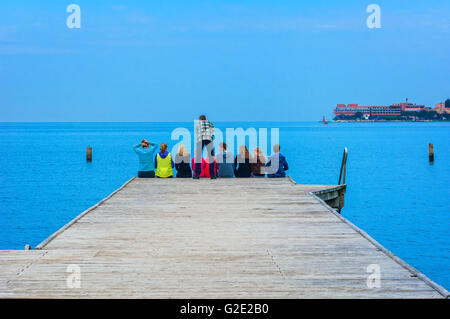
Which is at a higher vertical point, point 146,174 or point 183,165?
point 183,165

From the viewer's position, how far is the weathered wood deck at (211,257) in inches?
204

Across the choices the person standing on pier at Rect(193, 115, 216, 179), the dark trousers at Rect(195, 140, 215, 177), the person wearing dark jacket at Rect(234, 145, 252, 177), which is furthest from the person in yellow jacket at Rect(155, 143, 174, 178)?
the person wearing dark jacket at Rect(234, 145, 252, 177)

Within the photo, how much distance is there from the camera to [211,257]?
21.0ft

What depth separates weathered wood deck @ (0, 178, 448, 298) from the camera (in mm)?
5180

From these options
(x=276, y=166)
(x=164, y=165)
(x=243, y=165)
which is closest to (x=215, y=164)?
(x=243, y=165)

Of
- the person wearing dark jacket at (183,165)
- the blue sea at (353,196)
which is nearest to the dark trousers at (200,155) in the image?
the person wearing dark jacket at (183,165)

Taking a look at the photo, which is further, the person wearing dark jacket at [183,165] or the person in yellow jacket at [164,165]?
the person in yellow jacket at [164,165]

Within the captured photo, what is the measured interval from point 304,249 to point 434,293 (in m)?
2.04

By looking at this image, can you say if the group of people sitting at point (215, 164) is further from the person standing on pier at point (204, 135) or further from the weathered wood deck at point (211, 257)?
the weathered wood deck at point (211, 257)

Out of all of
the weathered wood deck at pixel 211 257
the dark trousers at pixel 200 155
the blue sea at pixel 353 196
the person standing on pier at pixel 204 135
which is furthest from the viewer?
the blue sea at pixel 353 196

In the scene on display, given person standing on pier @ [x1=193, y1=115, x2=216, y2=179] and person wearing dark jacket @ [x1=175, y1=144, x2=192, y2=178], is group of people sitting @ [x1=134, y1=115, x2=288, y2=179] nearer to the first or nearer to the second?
person wearing dark jacket @ [x1=175, y1=144, x2=192, y2=178]

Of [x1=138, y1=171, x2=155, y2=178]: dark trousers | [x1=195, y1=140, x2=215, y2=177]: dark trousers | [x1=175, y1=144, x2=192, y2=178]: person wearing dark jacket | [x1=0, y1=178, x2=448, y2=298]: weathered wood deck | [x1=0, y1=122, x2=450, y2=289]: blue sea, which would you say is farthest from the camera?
[x1=0, y1=122, x2=450, y2=289]: blue sea

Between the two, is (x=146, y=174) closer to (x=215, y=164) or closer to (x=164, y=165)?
(x=164, y=165)
